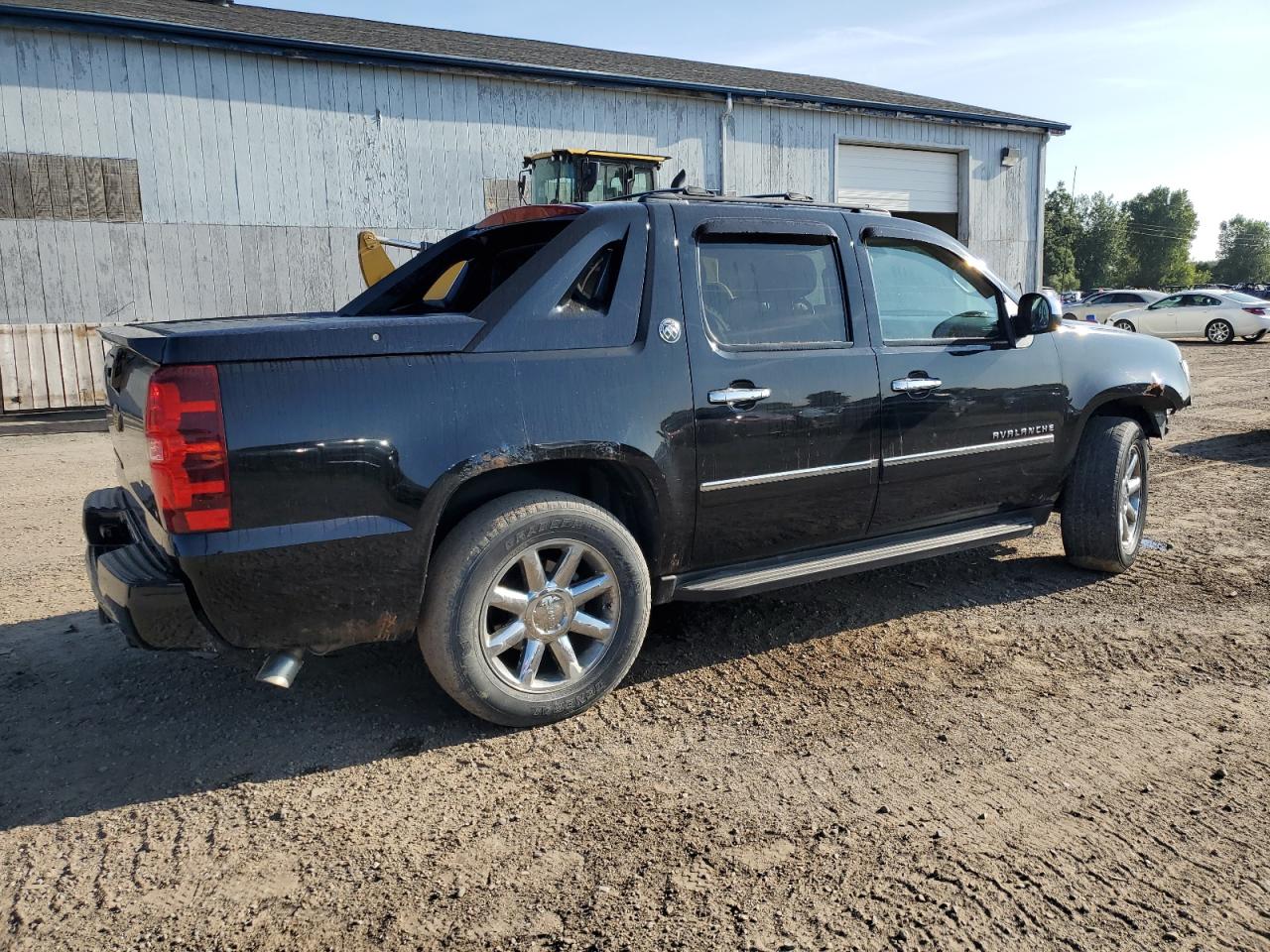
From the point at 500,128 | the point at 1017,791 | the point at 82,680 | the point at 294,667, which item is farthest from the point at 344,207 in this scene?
the point at 1017,791

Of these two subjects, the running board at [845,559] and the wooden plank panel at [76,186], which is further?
the wooden plank panel at [76,186]

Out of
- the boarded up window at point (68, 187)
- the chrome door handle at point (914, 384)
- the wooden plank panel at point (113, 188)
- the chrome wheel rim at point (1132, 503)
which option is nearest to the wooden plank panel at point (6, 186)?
the boarded up window at point (68, 187)

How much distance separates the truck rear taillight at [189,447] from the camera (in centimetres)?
272

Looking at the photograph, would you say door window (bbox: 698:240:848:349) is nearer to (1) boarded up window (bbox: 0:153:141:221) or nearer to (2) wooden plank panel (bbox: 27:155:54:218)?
(1) boarded up window (bbox: 0:153:141:221)

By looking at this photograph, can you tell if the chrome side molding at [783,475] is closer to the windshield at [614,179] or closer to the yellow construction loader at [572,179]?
the yellow construction loader at [572,179]

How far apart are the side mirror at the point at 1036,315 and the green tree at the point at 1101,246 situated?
110864mm

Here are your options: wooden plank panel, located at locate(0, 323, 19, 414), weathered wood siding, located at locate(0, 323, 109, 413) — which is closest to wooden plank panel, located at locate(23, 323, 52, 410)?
weathered wood siding, located at locate(0, 323, 109, 413)

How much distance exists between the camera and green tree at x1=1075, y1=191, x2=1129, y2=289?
4102 inches

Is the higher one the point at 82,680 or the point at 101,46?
the point at 101,46

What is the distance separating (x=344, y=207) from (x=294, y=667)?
13.2 meters

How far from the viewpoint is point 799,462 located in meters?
3.78

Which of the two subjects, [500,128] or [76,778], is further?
[500,128]

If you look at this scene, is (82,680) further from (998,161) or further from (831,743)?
(998,161)

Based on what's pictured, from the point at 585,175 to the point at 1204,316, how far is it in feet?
65.0
